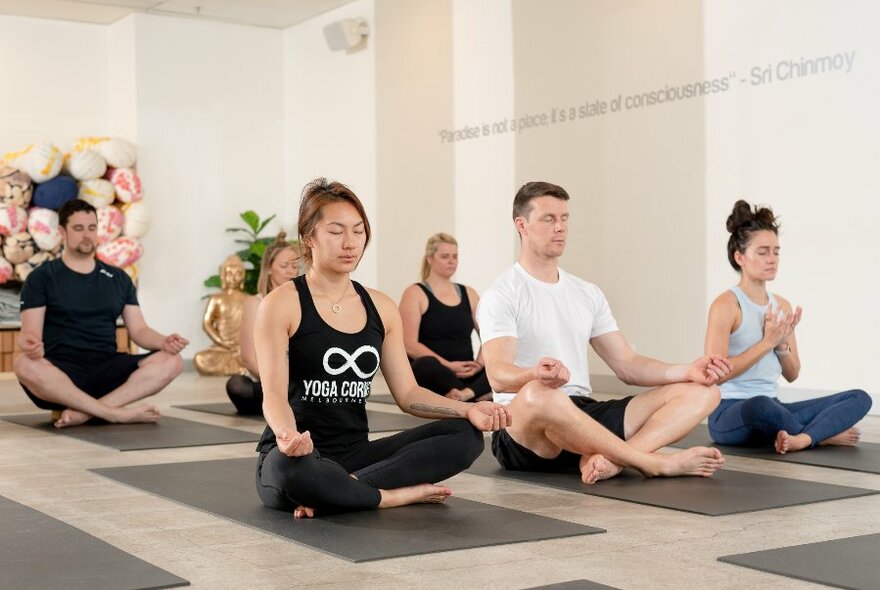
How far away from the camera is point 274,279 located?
204 inches

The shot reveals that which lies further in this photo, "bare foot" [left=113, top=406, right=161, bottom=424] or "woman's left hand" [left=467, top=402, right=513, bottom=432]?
"bare foot" [left=113, top=406, right=161, bottom=424]

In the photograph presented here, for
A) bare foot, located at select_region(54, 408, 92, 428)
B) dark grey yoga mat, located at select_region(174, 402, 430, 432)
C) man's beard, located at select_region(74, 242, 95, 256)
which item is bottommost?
dark grey yoga mat, located at select_region(174, 402, 430, 432)

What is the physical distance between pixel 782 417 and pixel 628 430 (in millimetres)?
942

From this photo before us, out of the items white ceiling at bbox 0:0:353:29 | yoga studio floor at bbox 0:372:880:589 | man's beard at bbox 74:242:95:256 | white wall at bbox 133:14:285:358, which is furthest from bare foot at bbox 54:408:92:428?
white ceiling at bbox 0:0:353:29

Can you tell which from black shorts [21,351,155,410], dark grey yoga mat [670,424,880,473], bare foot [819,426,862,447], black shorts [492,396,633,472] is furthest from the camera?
black shorts [21,351,155,410]

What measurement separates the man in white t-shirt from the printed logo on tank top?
0.53 metres

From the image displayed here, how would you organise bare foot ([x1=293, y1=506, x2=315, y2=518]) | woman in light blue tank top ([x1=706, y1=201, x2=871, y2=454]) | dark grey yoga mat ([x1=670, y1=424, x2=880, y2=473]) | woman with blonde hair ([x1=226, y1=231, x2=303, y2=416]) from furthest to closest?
woman with blonde hair ([x1=226, y1=231, x2=303, y2=416])
woman in light blue tank top ([x1=706, y1=201, x2=871, y2=454])
dark grey yoga mat ([x1=670, y1=424, x2=880, y2=473])
bare foot ([x1=293, y1=506, x2=315, y2=518])

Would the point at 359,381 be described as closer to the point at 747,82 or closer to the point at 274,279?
the point at 274,279

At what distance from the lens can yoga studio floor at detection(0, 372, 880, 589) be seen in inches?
93.3

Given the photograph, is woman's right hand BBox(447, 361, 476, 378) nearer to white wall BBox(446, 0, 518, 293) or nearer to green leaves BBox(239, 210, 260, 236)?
white wall BBox(446, 0, 518, 293)

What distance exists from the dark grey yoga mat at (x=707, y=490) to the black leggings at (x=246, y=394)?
2218 millimetres

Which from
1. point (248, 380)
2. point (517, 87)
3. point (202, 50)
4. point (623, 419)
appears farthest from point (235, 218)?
point (623, 419)

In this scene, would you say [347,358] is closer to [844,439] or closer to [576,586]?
[576,586]

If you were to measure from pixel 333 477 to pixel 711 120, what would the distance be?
161 inches
